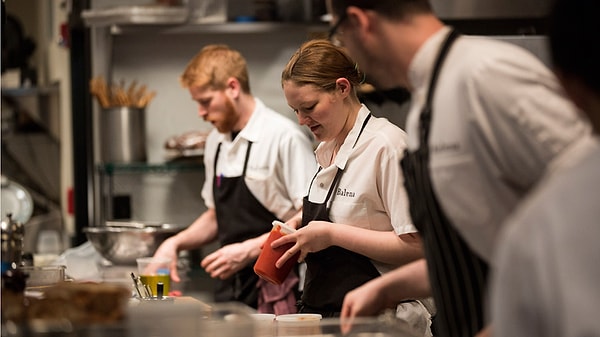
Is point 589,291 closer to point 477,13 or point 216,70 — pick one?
point 216,70

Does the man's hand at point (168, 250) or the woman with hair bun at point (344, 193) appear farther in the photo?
the man's hand at point (168, 250)

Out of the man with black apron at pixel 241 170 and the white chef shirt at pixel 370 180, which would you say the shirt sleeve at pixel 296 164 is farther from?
the white chef shirt at pixel 370 180

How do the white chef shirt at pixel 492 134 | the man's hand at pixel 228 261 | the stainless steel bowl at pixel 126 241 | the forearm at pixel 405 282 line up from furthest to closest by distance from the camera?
the stainless steel bowl at pixel 126 241 < the man's hand at pixel 228 261 < the forearm at pixel 405 282 < the white chef shirt at pixel 492 134

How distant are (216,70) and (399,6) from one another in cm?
226

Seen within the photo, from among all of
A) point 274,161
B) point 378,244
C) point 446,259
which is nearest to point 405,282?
point 446,259

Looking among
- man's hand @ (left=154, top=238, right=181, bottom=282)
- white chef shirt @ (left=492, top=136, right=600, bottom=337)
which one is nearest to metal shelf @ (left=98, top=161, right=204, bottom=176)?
man's hand @ (left=154, top=238, right=181, bottom=282)

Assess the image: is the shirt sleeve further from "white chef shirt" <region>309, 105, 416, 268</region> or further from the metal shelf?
the metal shelf

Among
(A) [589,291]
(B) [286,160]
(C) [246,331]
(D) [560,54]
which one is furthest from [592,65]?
(B) [286,160]

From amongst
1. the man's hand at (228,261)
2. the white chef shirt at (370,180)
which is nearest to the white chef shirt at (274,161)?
the man's hand at (228,261)

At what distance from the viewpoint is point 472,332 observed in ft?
6.21

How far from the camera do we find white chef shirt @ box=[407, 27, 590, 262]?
67.4 inches

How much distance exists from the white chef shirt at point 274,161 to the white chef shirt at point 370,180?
94 centimetres

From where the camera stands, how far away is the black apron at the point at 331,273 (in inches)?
111

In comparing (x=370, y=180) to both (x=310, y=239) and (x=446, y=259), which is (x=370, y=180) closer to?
(x=310, y=239)
